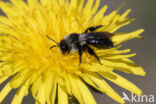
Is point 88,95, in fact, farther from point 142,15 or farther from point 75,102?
point 142,15

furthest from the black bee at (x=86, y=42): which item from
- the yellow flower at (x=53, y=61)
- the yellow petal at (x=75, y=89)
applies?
the yellow petal at (x=75, y=89)

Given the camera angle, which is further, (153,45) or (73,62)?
(153,45)

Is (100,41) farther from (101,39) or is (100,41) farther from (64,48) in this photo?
(64,48)

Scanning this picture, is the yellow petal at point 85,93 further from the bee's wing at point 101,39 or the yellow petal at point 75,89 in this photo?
the bee's wing at point 101,39

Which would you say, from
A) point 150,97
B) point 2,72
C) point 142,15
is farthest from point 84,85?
point 142,15

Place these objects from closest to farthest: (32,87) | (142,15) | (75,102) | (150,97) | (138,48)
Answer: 1. (32,87)
2. (75,102)
3. (150,97)
4. (138,48)
5. (142,15)

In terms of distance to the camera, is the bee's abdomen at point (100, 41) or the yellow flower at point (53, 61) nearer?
the bee's abdomen at point (100, 41)

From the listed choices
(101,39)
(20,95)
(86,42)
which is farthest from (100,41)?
(20,95)

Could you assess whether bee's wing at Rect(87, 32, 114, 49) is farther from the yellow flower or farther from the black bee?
the yellow flower
